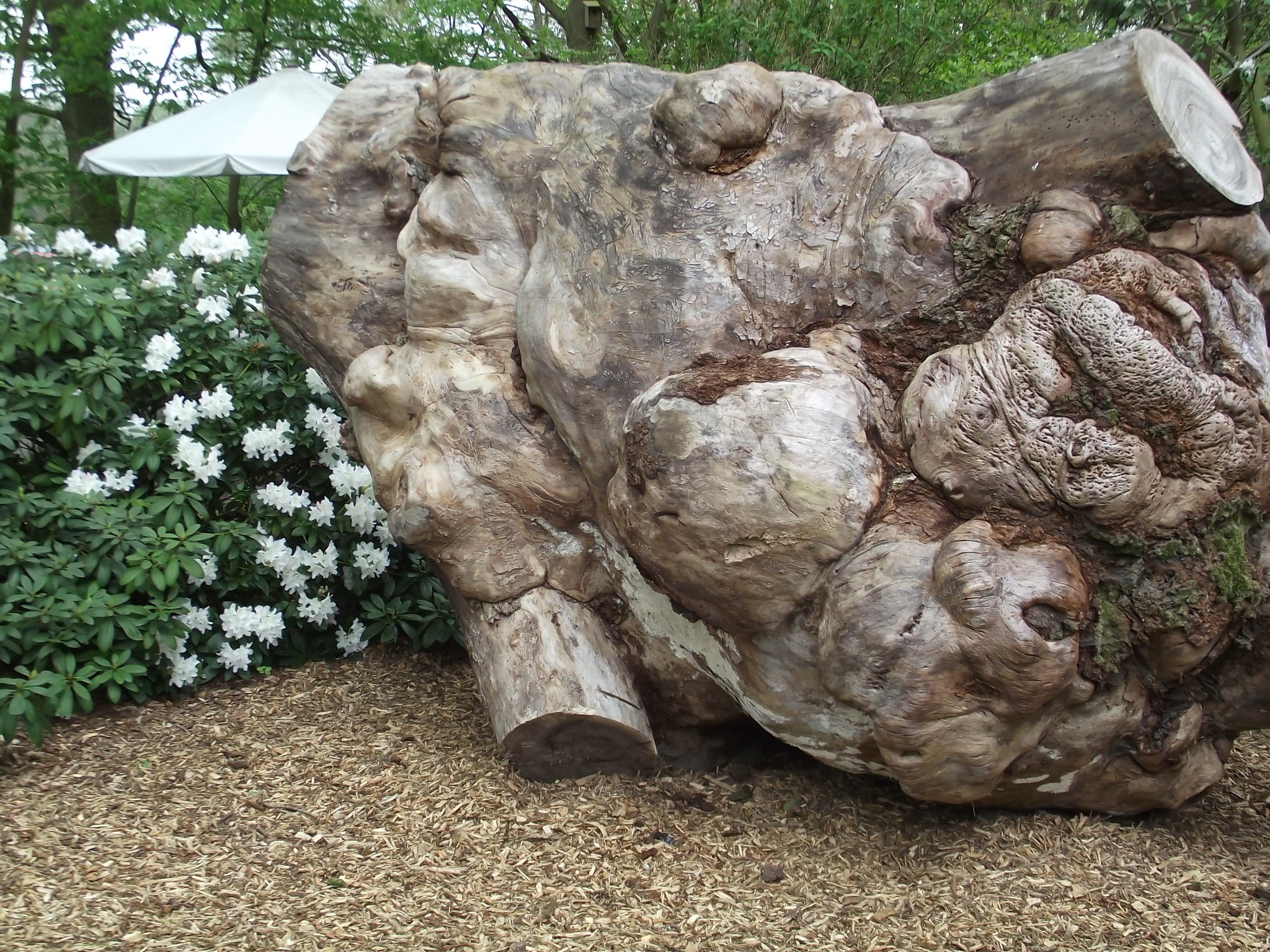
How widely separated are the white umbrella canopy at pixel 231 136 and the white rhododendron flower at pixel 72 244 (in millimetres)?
4460

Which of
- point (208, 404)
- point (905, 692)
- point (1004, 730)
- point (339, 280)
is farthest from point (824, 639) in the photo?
point (208, 404)

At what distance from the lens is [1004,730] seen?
8.88ft

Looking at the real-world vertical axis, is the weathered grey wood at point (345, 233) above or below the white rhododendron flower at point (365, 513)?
above

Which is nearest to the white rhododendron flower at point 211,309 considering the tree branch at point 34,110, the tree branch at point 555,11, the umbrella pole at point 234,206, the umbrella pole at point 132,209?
the tree branch at point 34,110

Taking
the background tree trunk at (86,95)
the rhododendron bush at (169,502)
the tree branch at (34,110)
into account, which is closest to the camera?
the rhododendron bush at (169,502)

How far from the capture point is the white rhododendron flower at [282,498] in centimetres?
460

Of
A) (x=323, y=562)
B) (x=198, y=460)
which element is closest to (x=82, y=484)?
(x=198, y=460)

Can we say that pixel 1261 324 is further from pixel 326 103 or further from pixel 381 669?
pixel 326 103

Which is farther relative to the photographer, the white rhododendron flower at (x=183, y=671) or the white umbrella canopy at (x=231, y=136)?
the white umbrella canopy at (x=231, y=136)

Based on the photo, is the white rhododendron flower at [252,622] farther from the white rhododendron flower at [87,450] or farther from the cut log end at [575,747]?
the cut log end at [575,747]

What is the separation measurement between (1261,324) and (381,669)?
137 inches

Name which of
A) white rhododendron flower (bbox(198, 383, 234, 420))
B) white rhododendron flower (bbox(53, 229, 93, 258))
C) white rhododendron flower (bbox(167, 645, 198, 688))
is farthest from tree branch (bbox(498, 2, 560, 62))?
white rhododendron flower (bbox(167, 645, 198, 688))

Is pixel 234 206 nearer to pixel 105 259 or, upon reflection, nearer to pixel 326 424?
pixel 105 259

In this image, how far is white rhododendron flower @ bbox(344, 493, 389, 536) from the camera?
4.61 metres
